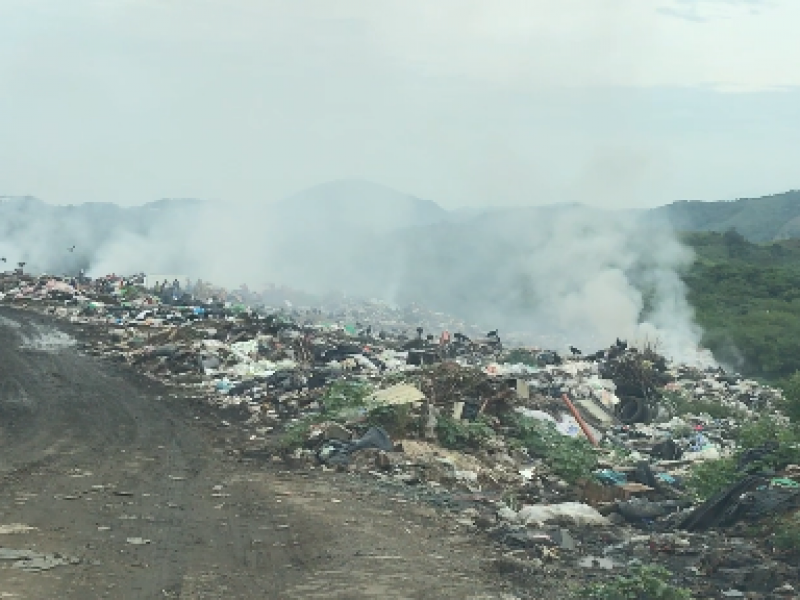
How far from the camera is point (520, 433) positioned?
964 centimetres

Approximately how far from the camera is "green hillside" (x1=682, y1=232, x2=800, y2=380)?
21906 millimetres

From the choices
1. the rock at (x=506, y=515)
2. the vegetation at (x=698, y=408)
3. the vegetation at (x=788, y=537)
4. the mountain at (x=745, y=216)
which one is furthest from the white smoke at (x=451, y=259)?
the mountain at (x=745, y=216)

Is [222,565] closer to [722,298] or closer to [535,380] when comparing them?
[535,380]

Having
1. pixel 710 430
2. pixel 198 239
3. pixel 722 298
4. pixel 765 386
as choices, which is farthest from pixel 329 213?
pixel 710 430

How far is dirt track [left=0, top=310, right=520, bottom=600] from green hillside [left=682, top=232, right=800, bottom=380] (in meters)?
16.8

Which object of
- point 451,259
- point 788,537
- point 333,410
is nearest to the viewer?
point 788,537

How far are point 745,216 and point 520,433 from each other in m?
61.9

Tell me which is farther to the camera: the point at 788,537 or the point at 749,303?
the point at 749,303

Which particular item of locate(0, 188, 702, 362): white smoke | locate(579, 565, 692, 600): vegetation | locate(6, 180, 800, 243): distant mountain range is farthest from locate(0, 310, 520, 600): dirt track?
locate(6, 180, 800, 243): distant mountain range

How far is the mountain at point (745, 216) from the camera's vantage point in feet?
198

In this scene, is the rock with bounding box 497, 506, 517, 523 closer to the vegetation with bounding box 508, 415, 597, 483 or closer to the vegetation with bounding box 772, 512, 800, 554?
the vegetation with bounding box 508, 415, 597, 483

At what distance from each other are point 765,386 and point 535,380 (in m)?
6.34

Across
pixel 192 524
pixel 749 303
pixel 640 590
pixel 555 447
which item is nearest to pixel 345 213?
pixel 749 303

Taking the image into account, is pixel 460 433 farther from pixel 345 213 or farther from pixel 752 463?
pixel 345 213
